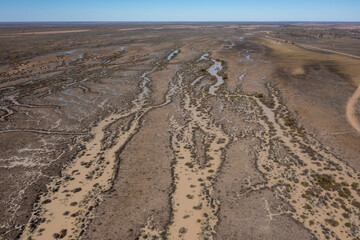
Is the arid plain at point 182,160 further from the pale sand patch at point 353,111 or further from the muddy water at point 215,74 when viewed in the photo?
the muddy water at point 215,74

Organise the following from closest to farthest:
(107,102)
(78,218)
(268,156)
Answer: (78,218) → (268,156) → (107,102)

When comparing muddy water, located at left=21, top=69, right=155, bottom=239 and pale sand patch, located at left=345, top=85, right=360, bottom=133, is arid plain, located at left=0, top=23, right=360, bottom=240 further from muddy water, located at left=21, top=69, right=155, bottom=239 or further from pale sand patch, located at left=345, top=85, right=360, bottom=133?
pale sand patch, located at left=345, top=85, right=360, bottom=133

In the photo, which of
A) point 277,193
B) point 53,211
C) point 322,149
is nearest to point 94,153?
point 53,211

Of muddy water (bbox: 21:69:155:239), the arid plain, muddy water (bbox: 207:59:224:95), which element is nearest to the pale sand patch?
the arid plain

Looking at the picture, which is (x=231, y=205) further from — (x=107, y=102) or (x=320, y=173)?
(x=107, y=102)

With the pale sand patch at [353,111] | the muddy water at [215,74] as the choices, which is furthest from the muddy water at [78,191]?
the pale sand patch at [353,111]

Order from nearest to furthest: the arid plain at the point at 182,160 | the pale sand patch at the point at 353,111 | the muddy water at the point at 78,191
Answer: the muddy water at the point at 78,191 → the arid plain at the point at 182,160 → the pale sand patch at the point at 353,111

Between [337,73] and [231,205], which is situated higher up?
[337,73]
